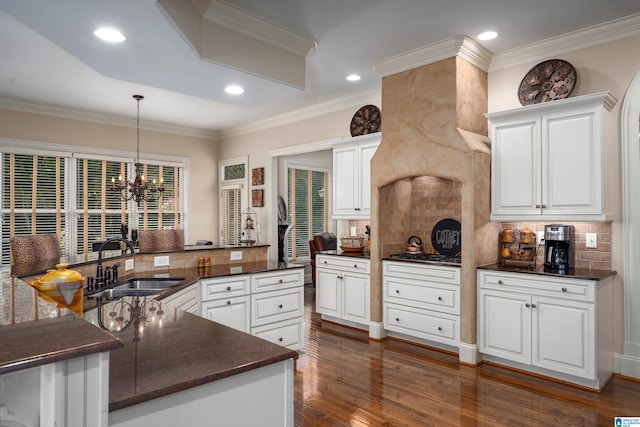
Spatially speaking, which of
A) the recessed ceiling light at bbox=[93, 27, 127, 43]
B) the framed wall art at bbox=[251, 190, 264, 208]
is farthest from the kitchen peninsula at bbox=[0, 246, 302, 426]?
the framed wall art at bbox=[251, 190, 264, 208]

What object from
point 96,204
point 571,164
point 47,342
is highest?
point 571,164

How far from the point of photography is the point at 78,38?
271cm

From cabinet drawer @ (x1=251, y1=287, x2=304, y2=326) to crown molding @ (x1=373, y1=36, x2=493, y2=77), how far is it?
2.55 meters

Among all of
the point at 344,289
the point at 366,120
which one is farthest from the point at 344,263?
the point at 366,120

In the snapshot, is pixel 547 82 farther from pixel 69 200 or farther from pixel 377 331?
pixel 69 200

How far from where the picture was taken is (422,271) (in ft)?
13.6

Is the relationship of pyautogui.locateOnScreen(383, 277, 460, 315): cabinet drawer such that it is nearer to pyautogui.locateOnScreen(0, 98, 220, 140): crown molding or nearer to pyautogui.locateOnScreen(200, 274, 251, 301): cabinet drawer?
pyautogui.locateOnScreen(200, 274, 251, 301): cabinet drawer

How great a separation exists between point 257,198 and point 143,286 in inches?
155

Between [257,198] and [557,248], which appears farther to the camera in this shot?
[257,198]

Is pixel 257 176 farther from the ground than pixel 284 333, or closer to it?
farther from the ground

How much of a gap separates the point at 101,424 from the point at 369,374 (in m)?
2.79

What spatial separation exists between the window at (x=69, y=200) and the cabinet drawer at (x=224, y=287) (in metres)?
2.68

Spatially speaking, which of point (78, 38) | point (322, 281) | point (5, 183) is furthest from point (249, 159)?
point (78, 38)

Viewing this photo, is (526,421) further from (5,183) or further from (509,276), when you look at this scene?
(5,183)
